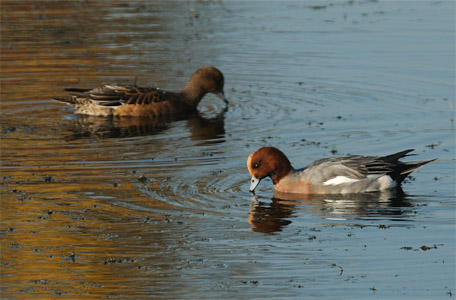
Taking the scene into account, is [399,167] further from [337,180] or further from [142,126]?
[142,126]

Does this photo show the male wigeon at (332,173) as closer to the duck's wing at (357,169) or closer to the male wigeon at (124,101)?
the duck's wing at (357,169)

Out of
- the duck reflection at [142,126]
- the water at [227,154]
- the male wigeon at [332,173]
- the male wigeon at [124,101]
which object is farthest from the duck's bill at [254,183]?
the male wigeon at [124,101]

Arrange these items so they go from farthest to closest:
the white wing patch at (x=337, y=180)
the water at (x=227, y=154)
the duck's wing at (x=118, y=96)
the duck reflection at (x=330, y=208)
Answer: the duck's wing at (x=118, y=96) < the white wing patch at (x=337, y=180) < the duck reflection at (x=330, y=208) < the water at (x=227, y=154)

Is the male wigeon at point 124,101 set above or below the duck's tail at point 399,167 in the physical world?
above

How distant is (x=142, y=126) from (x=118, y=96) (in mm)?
848

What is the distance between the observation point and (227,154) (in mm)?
13125

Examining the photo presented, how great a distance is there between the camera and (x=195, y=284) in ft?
27.5

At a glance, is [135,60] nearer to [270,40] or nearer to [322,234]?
[270,40]

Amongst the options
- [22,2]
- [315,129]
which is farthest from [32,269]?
[22,2]

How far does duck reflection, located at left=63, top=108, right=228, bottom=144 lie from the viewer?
1446 cm

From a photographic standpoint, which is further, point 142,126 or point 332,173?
point 142,126

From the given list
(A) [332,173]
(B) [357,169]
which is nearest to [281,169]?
(A) [332,173]

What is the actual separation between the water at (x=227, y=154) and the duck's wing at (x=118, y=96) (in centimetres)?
34

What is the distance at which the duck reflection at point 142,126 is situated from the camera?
47.4 ft
